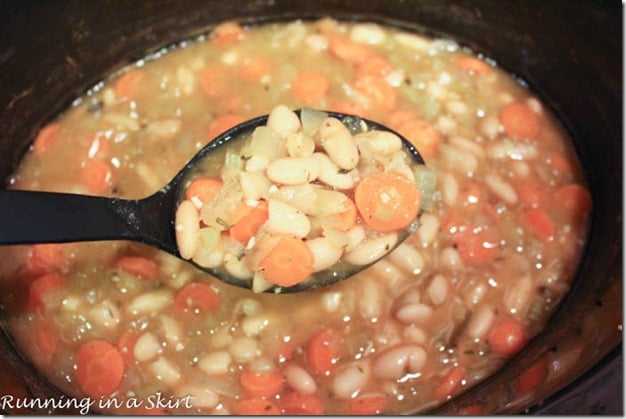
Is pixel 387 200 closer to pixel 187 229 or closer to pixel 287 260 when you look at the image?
pixel 287 260

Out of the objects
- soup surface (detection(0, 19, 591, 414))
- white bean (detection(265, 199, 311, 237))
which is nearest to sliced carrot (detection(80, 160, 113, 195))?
soup surface (detection(0, 19, 591, 414))

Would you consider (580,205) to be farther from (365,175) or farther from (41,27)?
(41,27)

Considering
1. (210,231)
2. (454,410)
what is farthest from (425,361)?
(210,231)

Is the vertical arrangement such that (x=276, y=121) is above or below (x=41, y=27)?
below

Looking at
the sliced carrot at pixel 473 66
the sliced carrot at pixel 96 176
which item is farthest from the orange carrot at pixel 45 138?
the sliced carrot at pixel 473 66

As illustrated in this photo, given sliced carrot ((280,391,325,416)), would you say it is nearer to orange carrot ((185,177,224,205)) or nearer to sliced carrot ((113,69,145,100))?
orange carrot ((185,177,224,205))
